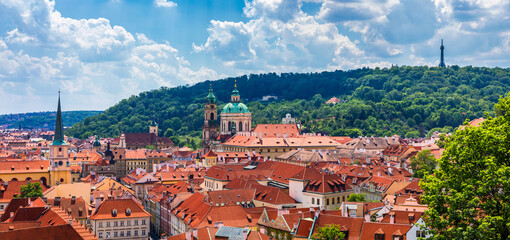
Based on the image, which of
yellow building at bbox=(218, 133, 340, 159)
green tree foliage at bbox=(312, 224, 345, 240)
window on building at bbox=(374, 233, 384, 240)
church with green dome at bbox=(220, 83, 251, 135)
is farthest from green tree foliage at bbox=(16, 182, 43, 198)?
church with green dome at bbox=(220, 83, 251, 135)

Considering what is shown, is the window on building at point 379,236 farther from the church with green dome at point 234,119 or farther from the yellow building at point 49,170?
the church with green dome at point 234,119

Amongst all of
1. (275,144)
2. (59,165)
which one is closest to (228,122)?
(275,144)

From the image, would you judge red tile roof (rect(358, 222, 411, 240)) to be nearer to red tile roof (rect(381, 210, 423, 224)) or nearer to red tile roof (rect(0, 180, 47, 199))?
red tile roof (rect(381, 210, 423, 224))

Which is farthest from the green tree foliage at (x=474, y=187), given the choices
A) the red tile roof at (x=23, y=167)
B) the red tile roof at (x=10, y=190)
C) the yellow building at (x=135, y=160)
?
the yellow building at (x=135, y=160)

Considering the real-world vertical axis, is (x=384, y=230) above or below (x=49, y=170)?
above

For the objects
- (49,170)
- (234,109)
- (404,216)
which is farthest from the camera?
(234,109)

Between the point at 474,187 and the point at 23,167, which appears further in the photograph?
the point at 23,167

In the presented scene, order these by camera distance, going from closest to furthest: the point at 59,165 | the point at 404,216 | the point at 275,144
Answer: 1. the point at 404,216
2. the point at 59,165
3. the point at 275,144

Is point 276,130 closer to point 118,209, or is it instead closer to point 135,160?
point 135,160
